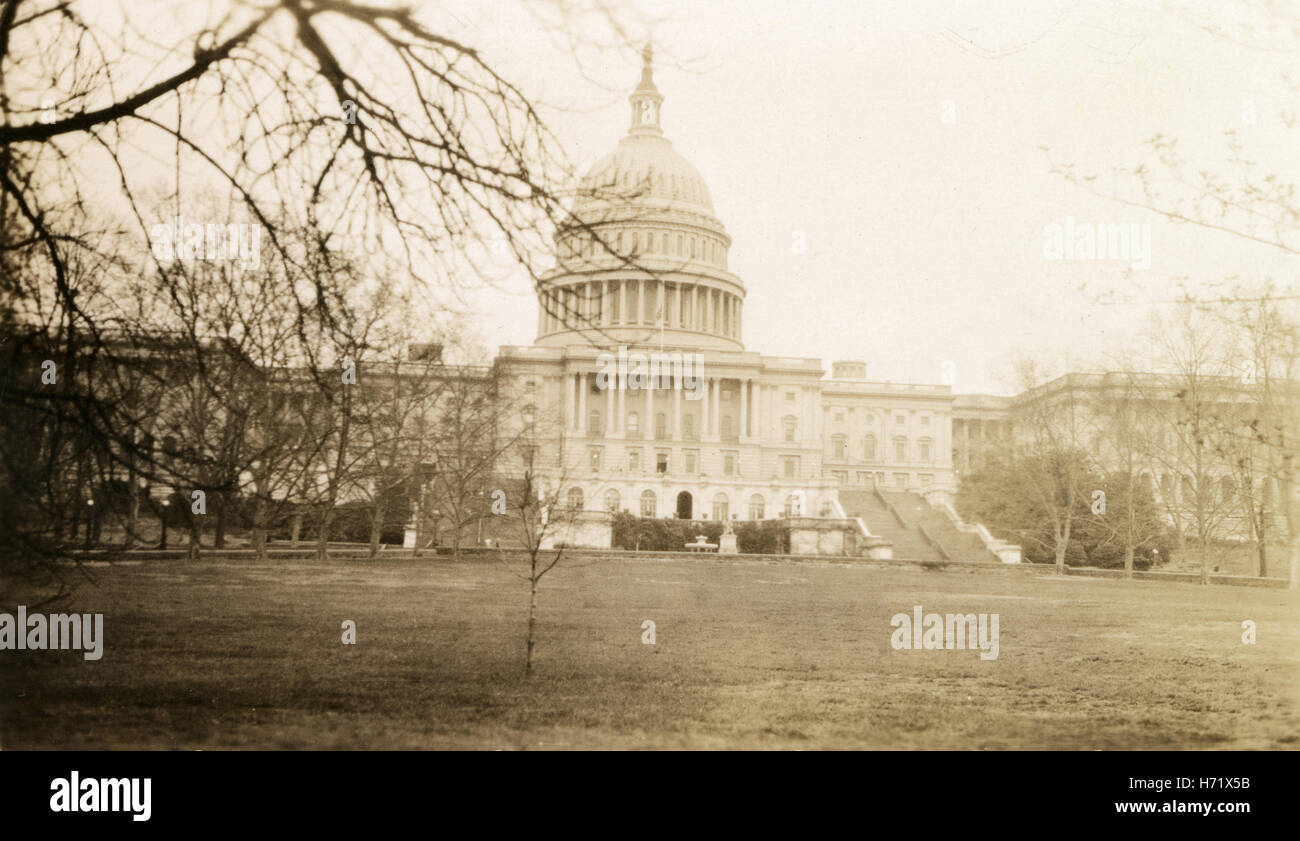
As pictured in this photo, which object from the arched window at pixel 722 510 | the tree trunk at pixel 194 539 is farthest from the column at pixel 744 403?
the tree trunk at pixel 194 539

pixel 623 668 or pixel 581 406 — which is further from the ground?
pixel 581 406

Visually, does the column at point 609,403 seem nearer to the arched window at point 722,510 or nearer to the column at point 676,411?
the column at point 676,411

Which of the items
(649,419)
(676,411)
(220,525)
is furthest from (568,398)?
(220,525)

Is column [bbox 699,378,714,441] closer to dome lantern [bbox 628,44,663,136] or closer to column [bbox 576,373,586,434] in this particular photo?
column [bbox 576,373,586,434]

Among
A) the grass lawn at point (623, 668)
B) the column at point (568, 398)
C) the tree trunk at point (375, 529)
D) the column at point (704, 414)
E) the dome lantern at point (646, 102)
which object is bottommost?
the grass lawn at point (623, 668)

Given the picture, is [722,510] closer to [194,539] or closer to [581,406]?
[581,406]
